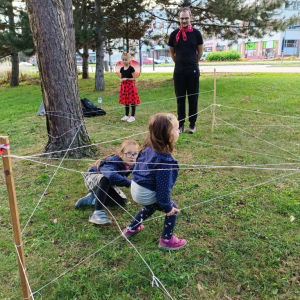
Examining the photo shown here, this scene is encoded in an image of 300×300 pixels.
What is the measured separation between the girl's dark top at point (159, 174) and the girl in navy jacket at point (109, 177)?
0.40 meters

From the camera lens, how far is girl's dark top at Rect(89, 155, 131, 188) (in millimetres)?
2314

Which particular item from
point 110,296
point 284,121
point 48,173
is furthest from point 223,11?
point 110,296

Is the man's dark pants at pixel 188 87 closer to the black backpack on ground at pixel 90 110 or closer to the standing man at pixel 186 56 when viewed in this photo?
the standing man at pixel 186 56

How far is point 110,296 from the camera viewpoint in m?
1.67

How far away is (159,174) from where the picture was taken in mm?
1798

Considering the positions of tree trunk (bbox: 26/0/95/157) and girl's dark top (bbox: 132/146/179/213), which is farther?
tree trunk (bbox: 26/0/95/157)

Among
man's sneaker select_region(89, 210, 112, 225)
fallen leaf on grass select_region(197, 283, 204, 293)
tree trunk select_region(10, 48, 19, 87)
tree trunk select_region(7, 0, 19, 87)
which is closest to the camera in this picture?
fallen leaf on grass select_region(197, 283, 204, 293)

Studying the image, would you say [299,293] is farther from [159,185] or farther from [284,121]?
[284,121]

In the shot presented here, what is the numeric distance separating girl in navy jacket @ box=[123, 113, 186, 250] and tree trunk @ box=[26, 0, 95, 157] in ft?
6.21

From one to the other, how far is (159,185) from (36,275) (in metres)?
1.01

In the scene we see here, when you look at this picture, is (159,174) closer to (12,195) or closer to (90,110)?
(12,195)

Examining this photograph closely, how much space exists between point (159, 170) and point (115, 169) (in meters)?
0.68

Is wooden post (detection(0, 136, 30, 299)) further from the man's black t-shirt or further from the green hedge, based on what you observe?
the green hedge

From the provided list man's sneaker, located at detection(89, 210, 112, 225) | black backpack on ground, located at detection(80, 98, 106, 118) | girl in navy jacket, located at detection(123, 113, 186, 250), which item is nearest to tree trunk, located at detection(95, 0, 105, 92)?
black backpack on ground, located at detection(80, 98, 106, 118)
